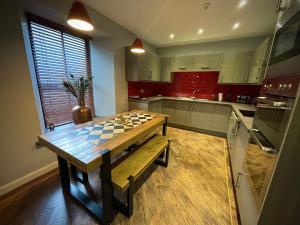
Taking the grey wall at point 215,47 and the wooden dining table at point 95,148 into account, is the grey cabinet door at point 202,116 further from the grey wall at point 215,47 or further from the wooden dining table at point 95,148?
the wooden dining table at point 95,148

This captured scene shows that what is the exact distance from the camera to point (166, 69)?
407 cm

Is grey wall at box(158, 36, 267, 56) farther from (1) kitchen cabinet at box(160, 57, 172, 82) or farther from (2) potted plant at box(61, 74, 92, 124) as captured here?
(2) potted plant at box(61, 74, 92, 124)

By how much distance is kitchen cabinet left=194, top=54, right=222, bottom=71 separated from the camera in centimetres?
331

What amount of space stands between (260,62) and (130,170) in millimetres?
3132

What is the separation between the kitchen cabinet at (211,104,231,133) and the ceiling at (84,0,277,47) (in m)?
1.74

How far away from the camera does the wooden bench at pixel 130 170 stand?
1187mm

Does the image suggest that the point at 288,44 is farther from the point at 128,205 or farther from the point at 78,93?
the point at 78,93

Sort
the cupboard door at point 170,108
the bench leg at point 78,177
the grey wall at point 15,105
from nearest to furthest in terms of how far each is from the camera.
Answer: the grey wall at point 15,105 → the bench leg at point 78,177 → the cupboard door at point 170,108

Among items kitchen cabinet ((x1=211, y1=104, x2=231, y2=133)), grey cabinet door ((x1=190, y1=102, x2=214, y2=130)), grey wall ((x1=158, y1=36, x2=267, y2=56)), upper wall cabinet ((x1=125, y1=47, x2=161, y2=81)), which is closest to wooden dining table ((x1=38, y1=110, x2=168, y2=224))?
upper wall cabinet ((x1=125, y1=47, x2=161, y2=81))

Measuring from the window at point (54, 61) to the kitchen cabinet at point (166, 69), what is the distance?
2347 millimetres

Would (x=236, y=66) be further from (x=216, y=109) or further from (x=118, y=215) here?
(x=118, y=215)

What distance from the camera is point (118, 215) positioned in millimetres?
1337

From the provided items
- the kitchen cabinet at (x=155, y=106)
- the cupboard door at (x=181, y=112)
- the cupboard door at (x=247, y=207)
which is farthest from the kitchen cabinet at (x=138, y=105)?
the cupboard door at (x=247, y=207)

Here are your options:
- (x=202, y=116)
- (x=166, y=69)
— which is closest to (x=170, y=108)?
(x=202, y=116)
